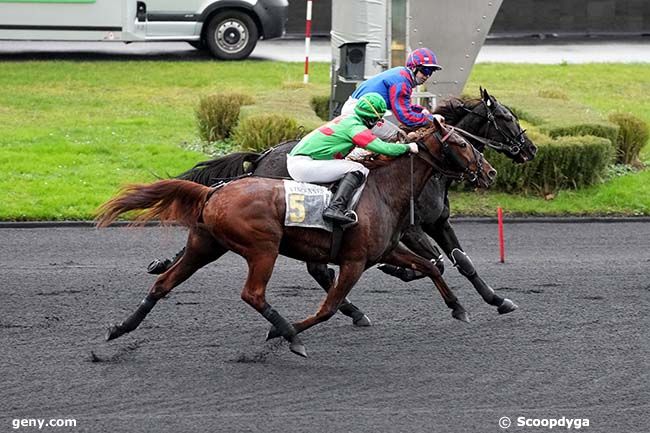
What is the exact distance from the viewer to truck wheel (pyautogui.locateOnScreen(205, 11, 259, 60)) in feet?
73.7

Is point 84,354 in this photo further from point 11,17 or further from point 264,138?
point 11,17

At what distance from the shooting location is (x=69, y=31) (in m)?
21.5

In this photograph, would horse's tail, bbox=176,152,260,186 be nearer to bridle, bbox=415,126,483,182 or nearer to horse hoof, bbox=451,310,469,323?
bridle, bbox=415,126,483,182

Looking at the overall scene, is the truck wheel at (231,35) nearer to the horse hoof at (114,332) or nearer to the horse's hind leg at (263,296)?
the horse hoof at (114,332)

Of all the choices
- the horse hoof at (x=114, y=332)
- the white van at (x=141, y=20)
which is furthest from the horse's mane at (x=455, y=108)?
the white van at (x=141, y=20)

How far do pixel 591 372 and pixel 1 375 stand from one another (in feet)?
12.7

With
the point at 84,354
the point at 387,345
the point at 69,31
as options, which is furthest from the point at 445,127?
the point at 69,31

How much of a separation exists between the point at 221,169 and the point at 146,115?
376 inches

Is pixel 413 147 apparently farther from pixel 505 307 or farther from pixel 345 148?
pixel 505 307

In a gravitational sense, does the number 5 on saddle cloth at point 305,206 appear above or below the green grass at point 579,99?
above

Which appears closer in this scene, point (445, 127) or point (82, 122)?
point (445, 127)

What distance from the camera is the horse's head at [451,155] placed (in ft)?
30.1
